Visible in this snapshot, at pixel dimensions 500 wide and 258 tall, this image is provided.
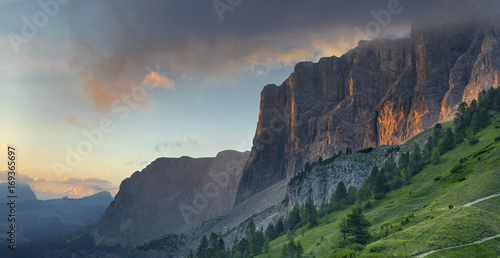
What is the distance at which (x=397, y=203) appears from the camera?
84.1 m

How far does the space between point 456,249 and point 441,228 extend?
5.13 metres

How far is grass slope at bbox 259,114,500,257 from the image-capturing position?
160 ft

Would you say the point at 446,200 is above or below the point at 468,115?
below

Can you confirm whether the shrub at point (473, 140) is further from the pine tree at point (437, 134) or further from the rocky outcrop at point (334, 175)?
the rocky outcrop at point (334, 175)

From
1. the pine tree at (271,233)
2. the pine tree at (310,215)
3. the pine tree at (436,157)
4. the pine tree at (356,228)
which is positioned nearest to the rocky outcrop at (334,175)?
the pine tree at (310,215)

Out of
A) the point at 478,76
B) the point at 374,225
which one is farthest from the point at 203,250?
the point at 478,76

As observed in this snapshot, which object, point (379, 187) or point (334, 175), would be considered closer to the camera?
point (379, 187)

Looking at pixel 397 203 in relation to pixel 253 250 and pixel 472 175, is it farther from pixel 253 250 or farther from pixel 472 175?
pixel 253 250

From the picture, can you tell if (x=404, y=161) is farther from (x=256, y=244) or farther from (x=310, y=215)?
(x=256, y=244)

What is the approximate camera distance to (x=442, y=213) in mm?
59156

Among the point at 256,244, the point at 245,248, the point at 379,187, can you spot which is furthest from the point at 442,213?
the point at 245,248

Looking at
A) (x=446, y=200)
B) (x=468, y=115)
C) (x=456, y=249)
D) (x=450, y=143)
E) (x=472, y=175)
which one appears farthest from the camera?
(x=468, y=115)

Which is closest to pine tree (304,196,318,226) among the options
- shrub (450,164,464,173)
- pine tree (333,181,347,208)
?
pine tree (333,181,347,208)

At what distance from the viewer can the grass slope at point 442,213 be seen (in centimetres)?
4862
